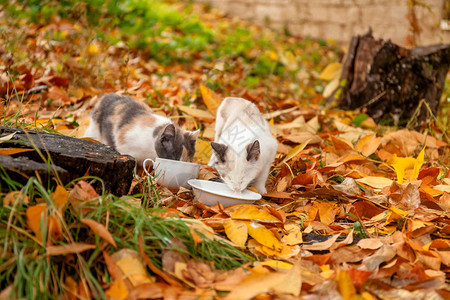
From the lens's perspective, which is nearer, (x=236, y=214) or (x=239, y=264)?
(x=239, y=264)

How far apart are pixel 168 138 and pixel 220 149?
0.52 meters

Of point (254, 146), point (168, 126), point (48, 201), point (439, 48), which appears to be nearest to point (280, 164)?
point (254, 146)

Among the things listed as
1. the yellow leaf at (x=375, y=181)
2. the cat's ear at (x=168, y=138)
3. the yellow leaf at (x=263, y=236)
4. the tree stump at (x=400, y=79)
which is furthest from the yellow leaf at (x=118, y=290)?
the tree stump at (x=400, y=79)

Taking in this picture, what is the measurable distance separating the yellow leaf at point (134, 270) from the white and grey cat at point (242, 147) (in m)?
0.97

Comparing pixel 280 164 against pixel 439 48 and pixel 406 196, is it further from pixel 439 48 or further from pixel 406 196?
pixel 439 48

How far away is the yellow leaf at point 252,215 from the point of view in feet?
8.11

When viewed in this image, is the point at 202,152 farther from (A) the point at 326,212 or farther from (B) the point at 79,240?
(B) the point at 79,240

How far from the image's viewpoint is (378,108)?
16.8ft

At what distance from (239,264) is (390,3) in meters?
8.05

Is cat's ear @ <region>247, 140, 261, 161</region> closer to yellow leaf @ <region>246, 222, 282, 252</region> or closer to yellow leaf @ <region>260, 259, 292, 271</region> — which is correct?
yellow leaf @ <region>246, 222, 282, 252</region>

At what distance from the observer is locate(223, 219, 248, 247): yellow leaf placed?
2.22 metres

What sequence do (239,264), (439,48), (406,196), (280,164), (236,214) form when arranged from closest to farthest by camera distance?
(239,264) → (236,214) → (406,196) → (280,164) → (439,48)

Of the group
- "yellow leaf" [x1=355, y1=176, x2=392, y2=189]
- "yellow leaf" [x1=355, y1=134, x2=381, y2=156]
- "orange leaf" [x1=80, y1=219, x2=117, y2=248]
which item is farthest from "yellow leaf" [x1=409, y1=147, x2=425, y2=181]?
"orange leaf" [x1=80, y1=219, x2=117, y2=248]

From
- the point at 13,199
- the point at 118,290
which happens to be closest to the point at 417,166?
the point at 118,290
